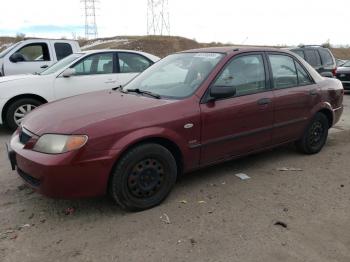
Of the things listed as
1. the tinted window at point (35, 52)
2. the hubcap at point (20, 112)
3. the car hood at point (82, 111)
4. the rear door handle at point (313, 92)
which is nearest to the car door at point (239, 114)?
the car hood at point (82, 111)

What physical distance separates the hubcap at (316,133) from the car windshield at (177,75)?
6.51 ft

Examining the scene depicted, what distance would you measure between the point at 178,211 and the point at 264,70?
216 centimetres

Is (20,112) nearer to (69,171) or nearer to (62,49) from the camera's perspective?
(62,49)

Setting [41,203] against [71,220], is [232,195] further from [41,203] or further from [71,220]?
[41,203]

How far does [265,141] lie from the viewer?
501 centimetres

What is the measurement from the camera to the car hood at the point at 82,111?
369 centimetres

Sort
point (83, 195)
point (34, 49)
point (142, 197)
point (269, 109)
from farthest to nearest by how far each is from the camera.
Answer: point (34, 49)
point (269, 109)
point (142, 197)
point (83, 195)

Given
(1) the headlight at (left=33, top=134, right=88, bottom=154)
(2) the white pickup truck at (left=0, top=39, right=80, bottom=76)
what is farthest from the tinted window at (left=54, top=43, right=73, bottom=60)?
(1) the headlight at (left=33, top=134, right=88, bottom=154)

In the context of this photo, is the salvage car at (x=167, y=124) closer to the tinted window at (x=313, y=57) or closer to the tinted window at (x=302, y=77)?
the tinted window at (x=302, y=77)

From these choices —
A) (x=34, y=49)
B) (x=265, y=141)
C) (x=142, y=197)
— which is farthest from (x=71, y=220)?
(x=34, y=49)

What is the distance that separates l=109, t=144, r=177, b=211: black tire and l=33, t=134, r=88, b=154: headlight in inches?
17.1

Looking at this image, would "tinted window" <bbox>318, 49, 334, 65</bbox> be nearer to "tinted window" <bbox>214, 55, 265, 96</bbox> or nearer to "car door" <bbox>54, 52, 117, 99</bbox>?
"car door" <bbox>54, 52, 117, 99</bbox>

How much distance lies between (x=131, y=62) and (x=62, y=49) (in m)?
3.37

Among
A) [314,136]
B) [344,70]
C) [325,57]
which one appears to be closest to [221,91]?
[314,136]
